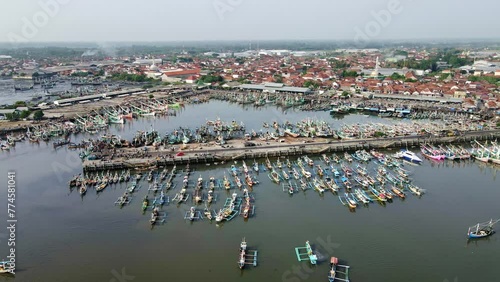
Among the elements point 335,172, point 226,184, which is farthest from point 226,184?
point 335,172

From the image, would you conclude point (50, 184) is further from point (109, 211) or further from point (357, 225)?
point (357, 225)

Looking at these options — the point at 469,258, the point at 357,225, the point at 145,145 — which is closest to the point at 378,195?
the point at 357,225

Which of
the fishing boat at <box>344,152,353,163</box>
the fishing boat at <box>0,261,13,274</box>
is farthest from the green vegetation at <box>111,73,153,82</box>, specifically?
the fishing boat at <box>0,261,13,274</box>

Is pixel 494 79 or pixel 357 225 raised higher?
pixel 494 79

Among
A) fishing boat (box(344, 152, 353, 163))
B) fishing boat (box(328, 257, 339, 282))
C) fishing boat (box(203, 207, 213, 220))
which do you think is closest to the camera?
fishing boat (box(328, 257, 339, 282))

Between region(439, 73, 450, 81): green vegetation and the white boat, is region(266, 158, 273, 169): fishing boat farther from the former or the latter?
region(439, 73, 450, 81): green vegetation

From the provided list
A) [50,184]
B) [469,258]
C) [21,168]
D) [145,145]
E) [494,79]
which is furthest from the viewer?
[494,79]

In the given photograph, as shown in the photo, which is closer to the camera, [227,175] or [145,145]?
[227,175]
